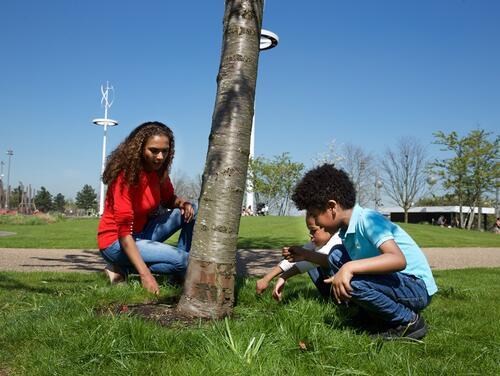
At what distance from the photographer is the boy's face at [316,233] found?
2.88m

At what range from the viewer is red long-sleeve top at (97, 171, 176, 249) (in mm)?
3648

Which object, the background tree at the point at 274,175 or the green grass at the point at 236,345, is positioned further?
the background tree at the point at 274,175

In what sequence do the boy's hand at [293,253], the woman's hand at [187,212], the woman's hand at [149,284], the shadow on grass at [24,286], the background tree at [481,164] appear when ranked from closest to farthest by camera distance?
the boy's hand at [293,253]
the woman's hand at [149,284]
the shadow on grass at [24,286]
the woman's hand at [187,212]
the background tree at [481,164]

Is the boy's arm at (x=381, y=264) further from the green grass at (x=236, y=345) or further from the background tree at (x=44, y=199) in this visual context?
the background tree at (x=44, y=199)

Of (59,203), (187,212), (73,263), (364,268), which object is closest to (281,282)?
(364,268)

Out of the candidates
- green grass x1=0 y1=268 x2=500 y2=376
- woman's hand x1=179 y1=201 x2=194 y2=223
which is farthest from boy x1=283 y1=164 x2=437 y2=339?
woman's hand x1=179 y1=201 x2=194 y2=223

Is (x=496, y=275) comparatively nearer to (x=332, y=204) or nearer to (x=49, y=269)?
(x=332, y=204)

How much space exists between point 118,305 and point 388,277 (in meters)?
1.80

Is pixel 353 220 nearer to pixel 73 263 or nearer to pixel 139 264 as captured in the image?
pixel 139 264

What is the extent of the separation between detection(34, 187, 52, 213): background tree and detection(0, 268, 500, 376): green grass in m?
80.8

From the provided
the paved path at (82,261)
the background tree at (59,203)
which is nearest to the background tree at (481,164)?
the paved path at (82,261)

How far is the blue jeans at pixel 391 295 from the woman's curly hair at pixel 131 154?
209cm

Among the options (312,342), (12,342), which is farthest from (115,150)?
(312,342)

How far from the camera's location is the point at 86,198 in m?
94.0
